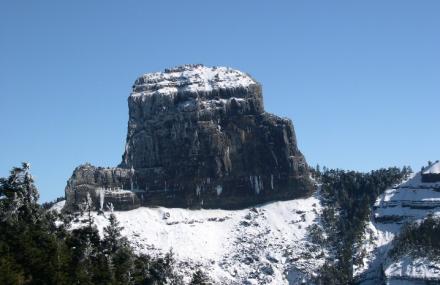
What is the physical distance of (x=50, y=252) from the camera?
127062 millimetres

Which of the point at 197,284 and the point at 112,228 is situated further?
the point at 197,284

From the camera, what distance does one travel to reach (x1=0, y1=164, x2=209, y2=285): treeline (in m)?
120

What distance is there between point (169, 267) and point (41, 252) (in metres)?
38.7

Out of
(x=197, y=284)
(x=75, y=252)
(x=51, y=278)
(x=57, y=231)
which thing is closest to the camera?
(x=51, y=278)

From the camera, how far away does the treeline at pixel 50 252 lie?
12050cm

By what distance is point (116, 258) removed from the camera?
14475 cm

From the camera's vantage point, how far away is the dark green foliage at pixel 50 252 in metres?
120

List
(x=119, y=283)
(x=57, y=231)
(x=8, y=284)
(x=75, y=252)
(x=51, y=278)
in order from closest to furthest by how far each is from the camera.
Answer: (x=8, y=284), (x=51, y=278), (x=119, y=283), (x=75, y=252), (x=57, y=231)

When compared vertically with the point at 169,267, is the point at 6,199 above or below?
above

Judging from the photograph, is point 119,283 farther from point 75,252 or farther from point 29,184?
point 29,184

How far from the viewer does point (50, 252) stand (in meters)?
127

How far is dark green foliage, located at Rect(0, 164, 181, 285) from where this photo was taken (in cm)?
12050

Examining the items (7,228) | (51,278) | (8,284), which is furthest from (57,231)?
(8,284)

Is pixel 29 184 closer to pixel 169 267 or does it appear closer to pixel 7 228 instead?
pixel 7 228
